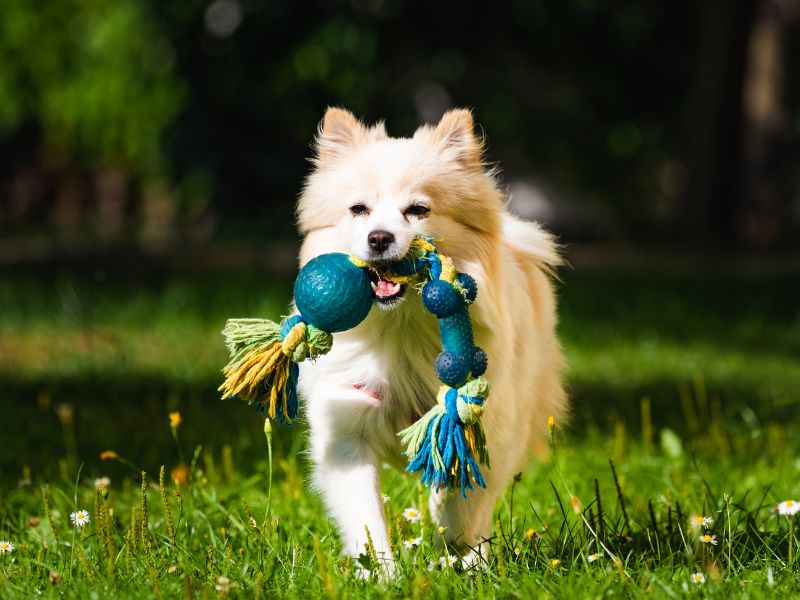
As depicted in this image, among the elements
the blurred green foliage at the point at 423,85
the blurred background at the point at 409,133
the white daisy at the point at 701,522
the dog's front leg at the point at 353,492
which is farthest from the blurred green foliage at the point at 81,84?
the white daisy at the point at 701,522

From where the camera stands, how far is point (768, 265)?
38.2 feet

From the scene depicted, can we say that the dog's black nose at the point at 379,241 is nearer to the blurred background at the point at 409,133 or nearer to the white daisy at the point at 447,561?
the white daisy at the point at 447,561

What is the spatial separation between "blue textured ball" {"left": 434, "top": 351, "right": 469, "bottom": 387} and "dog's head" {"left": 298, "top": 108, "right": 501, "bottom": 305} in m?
0.32

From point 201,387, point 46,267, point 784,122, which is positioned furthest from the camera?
point 784,122

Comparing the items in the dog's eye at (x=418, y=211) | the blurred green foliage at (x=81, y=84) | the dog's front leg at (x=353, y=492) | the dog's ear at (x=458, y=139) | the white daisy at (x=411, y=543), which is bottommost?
the white daisy at (x=411, y=543)

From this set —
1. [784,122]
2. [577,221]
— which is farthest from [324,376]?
[577,221]

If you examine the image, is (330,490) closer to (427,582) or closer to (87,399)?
(427,582)

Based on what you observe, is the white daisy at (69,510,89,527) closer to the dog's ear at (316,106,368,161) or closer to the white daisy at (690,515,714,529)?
the dog's ear at (316,106,368,161)

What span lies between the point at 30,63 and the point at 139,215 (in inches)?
179

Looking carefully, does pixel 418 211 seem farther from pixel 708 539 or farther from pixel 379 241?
pixel 708 539

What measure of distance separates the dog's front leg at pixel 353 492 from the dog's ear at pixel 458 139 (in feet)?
3.30

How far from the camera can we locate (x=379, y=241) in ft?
9.50

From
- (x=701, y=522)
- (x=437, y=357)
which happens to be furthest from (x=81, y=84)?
(x=701, y=522)

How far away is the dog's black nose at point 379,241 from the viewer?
114 inches
